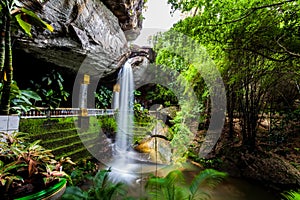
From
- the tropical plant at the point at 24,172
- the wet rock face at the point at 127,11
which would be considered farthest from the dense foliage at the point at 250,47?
the tropical plant at the point at 24,172

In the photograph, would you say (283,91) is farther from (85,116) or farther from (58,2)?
(58,2)

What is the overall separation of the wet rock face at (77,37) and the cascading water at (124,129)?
274 cm

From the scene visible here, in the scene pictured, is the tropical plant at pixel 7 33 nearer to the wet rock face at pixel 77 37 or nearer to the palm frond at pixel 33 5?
the palm frond at pixel 33 5

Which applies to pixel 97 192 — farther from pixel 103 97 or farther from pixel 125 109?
pixel 125 109

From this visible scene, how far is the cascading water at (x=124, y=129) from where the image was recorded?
13.9ft

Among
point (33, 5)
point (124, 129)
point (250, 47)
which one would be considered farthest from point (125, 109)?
point (250, 47)

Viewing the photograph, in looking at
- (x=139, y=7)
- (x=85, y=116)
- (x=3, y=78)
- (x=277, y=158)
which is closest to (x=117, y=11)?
(x=139, y=7)

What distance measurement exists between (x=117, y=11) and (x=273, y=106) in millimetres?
6190

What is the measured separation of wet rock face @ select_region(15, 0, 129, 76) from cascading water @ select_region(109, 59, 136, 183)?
2.74m

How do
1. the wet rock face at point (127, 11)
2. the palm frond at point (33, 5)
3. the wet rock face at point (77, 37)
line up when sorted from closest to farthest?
the palm frond at point (33, 5)
the wet rock face at point (77, 37)
the wet rock face at point (127, 11)

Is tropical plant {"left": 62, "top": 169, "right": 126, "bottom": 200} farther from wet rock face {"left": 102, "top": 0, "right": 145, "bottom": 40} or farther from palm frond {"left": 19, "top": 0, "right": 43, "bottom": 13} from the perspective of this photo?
wet rock face {"left": 102, "top": 0, "right": 145, "bottom": 40}

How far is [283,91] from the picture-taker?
473 centimetres

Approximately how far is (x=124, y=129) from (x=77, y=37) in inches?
164

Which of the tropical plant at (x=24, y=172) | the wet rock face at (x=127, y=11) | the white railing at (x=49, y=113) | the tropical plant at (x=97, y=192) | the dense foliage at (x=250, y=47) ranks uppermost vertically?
the wet rock face at (x=127, y=11)
